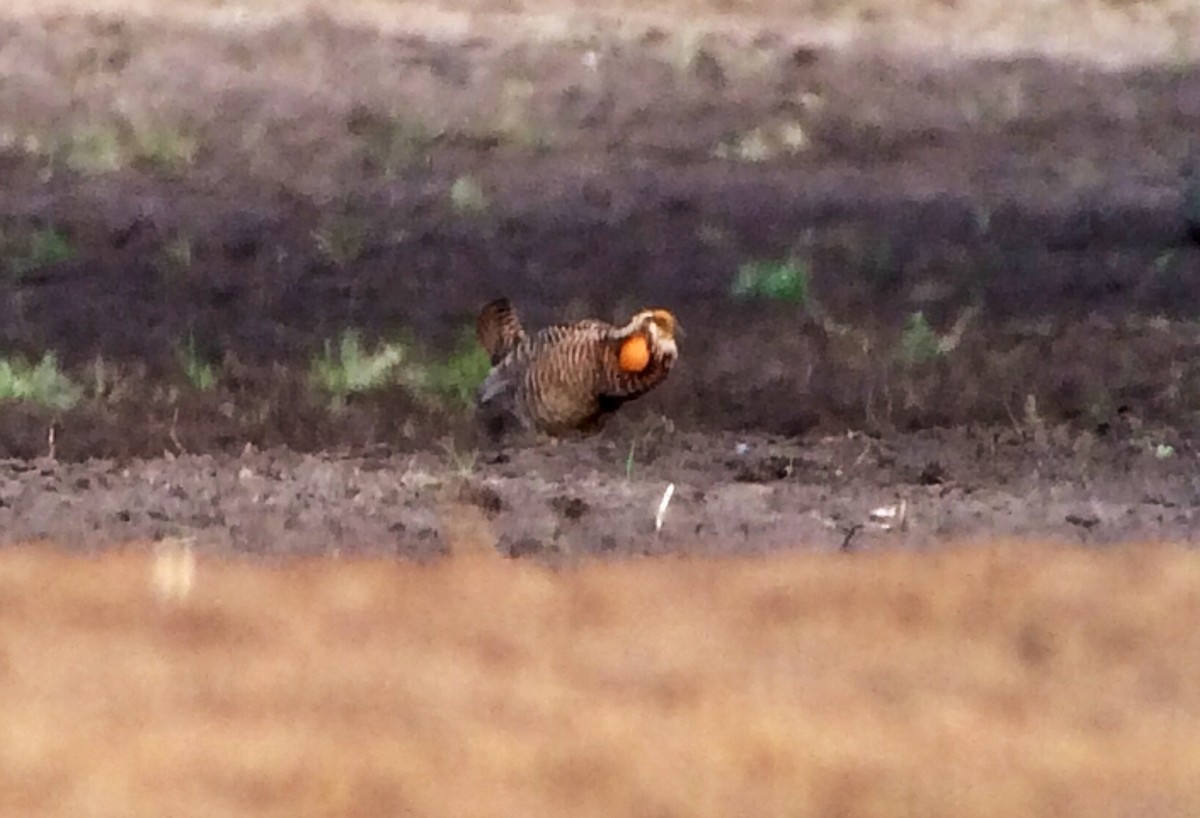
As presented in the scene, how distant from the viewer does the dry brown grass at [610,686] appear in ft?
2.62

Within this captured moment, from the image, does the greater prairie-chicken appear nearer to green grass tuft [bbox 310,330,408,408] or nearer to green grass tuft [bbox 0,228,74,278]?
green grass tuft [bbox 310,330,408,408]

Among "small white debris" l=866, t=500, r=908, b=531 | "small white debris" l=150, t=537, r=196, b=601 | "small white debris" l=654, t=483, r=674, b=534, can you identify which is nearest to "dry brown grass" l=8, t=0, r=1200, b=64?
"small white debris" l=654, t=483, r=674, b=534

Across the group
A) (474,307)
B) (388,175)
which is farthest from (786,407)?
(388,175)

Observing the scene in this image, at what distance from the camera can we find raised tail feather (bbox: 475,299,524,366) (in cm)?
204

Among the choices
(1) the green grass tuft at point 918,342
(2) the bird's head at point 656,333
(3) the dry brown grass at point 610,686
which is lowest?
(1) the green grass tuft at point 918,342

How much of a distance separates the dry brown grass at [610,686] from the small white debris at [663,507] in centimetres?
14

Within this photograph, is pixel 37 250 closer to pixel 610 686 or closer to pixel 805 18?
pixel 805 18

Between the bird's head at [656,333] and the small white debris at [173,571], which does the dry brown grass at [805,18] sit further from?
the small white debris at [173,571]

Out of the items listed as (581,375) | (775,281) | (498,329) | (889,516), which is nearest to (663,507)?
(889,516)

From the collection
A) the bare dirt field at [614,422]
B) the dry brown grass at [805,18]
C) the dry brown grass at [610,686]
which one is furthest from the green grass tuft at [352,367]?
the dry brown grass at [610,686]

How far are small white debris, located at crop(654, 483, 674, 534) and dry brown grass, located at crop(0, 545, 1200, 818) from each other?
138 mm

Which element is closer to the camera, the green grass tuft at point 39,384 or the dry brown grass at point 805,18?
the green grass tuft at point 39,384

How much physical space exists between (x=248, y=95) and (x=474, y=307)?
0.72 meters

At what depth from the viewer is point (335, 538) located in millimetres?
1080
